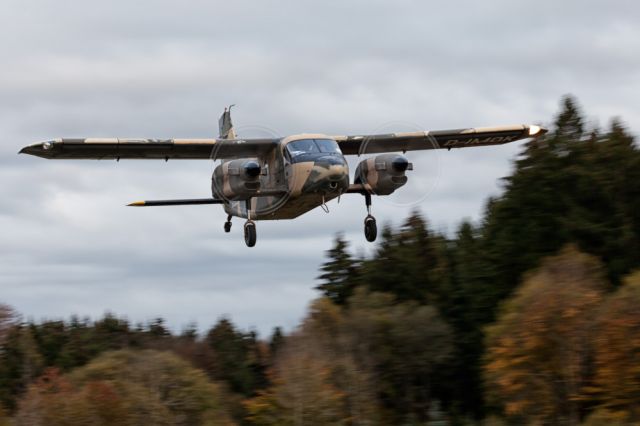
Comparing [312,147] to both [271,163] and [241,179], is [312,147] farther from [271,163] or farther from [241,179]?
[271,163]

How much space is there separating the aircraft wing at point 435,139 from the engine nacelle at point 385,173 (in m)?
3.17

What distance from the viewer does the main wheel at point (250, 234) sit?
101 ft

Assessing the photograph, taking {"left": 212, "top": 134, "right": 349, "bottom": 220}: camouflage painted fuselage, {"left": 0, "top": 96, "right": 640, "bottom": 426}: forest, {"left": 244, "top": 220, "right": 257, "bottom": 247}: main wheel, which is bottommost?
{"left": 0, "top": 96, "right": 640, "bottom": 426}: forest

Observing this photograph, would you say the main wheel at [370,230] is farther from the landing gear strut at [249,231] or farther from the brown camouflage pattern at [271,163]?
the landing gear strut at [249,231]

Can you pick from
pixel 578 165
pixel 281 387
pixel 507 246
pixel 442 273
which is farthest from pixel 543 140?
pixel 281 387

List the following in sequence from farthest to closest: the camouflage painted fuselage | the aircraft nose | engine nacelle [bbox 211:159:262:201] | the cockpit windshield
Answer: engine nacelle [bbox 211:159:262:201]
the cockpit windshield
the camouflage painted fuselage
the aircraft nose

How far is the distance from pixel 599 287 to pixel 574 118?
15706 mm

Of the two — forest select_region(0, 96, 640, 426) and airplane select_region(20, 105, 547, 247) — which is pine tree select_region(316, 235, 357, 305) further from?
airplane select_region(20, 105, 547, 247)

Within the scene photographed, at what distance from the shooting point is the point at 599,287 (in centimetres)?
4156

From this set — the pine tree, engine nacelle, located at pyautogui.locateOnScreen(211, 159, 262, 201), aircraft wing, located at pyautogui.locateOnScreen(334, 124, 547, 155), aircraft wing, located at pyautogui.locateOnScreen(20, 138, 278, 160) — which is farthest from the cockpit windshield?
the pine tree

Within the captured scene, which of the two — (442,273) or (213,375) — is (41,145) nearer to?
(442,273)

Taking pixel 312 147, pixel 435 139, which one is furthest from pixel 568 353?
pixel 312 147

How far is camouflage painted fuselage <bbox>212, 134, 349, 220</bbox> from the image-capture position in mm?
28016

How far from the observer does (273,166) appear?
31.0m
